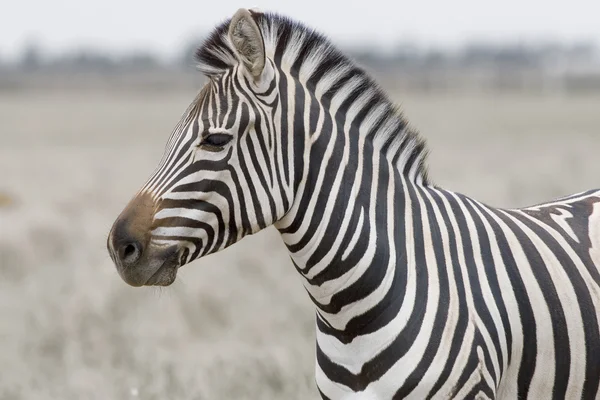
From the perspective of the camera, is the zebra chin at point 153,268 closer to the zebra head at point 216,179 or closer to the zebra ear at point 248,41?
the zebra head at point 216,179

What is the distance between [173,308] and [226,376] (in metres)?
1.76

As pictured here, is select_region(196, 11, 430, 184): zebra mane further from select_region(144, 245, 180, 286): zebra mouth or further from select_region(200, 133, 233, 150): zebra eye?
select_region(144, 245, 180, 286): zebra mouth

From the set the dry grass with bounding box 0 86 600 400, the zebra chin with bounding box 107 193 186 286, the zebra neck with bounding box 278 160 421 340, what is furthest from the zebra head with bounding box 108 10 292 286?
the dry grass with bounding box 0 86 600 400

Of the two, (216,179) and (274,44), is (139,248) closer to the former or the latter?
(216,179)

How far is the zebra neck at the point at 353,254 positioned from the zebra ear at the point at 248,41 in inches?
21.4

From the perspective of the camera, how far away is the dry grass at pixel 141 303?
6.87m

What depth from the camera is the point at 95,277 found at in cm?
916

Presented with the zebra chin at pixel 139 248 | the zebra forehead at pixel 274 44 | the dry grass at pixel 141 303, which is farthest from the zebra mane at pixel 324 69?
the dry grass at pixel 141 303

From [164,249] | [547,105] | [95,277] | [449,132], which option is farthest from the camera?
[547,105]

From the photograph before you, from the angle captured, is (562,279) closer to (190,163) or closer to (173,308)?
(190,163)

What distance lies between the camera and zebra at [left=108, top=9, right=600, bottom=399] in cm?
338

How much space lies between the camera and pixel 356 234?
354cm

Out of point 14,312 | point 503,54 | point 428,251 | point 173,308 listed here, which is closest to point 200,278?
point 173,308

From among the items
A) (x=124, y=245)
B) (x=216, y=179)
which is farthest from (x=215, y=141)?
(x=124, y=245)
